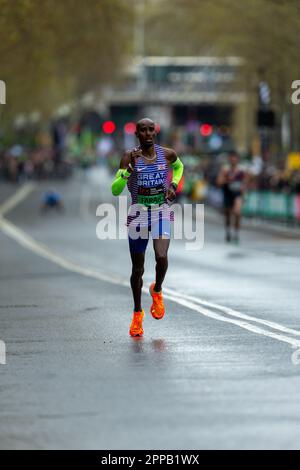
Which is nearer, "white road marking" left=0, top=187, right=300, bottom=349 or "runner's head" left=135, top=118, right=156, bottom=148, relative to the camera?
"runner's head" left=135, top=118, right=156, bottom=148

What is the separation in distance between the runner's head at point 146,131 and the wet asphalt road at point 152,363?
1.68m

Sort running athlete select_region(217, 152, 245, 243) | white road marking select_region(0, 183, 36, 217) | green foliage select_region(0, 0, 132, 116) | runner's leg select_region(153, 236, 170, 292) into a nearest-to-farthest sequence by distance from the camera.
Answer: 1. runner's leg select_region(153, 236, 170, 292)
2. running athlete select_region(217, 152, 245, 243)
3. green foliage select_region(0, 0, 132, 116)
4. white road marking select_region(0, 183, 36, 217)

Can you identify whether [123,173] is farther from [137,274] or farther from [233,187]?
[233,187]

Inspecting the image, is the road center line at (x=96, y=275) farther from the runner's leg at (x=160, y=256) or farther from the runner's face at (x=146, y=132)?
the runner's face at (x=146, y=132)

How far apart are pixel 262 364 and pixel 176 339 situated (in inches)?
84.0

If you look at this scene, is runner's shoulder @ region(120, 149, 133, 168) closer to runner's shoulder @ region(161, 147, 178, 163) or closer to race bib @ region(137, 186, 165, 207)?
race bib @ region(137, 186, 165, 207)

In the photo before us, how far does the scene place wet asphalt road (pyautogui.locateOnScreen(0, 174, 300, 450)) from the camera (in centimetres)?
860

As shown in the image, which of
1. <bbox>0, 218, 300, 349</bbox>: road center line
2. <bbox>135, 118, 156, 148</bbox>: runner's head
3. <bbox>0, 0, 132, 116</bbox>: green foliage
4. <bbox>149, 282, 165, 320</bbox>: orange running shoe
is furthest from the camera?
<bbox>0, 0, 132, 116</bbox>: green foliage

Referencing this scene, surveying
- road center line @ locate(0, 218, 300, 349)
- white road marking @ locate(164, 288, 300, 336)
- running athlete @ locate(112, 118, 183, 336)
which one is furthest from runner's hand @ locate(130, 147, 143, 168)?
white road marking @ locate(164, 288, 300, 336)

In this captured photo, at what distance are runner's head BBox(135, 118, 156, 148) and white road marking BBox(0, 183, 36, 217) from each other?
44575 mm

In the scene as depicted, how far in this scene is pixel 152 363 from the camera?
11711mm

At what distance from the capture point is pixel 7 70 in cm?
7194

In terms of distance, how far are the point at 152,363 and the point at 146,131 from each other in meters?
2.58

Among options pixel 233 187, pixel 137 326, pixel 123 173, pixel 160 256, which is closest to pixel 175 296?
pixel 160 256
